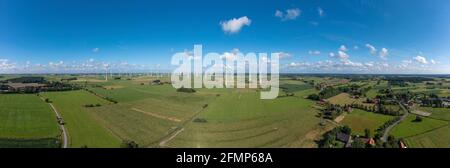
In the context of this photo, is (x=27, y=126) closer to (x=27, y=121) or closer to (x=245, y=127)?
(x=27, y=121)

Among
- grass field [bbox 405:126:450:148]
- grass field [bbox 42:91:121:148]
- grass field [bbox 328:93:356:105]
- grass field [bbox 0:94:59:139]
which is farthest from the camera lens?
grass field [bbox 328:93:356:105]

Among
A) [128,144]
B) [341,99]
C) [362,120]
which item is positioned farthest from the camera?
[341,99]

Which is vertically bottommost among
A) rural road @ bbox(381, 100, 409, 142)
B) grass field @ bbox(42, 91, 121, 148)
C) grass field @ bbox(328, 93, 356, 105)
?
rural road @ bbox(381, 100, 409, 142)

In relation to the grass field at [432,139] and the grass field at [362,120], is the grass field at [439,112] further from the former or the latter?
the grass field at [432,139]

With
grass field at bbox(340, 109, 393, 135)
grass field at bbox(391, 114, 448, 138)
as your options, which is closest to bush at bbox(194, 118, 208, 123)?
grass field at bbox(340, 109, 393, 135)

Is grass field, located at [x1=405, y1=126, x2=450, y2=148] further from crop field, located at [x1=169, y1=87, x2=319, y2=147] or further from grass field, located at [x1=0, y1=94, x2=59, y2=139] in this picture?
grass field, located at [x1=0, y1=94, x2=59, y2=139]

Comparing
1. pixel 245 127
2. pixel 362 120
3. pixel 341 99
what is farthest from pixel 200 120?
pixel 341 99

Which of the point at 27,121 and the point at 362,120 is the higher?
the point at 27,121
